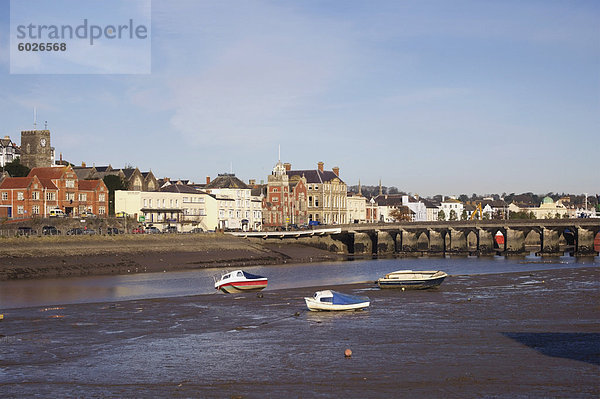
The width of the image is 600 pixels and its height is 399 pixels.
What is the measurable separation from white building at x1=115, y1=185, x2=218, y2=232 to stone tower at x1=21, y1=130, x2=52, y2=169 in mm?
29116

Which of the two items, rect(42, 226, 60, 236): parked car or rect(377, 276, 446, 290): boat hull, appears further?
rect(42, 226, 60, 236): parked car

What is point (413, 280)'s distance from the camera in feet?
198

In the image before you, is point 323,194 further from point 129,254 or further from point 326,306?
point 326,306

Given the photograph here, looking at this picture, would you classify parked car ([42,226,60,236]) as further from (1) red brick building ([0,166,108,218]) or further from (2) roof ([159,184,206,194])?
(2) roof ([159,184,206,194])

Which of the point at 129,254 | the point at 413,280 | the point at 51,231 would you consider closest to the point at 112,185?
the point at 51,231

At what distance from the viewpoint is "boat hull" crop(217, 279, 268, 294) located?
6028 cm

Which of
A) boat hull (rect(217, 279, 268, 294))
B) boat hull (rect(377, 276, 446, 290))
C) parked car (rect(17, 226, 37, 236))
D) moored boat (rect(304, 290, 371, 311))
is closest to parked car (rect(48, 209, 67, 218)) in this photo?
parked car (rect(17, 226, 37, 236))

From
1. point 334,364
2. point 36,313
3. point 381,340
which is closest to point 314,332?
point 381,340

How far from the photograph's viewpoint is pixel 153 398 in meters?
27.2

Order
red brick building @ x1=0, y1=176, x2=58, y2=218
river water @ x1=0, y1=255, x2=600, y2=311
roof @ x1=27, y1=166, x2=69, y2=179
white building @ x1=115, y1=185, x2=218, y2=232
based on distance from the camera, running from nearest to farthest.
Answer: river water @ x1=0, y1=255, x2=600, y2=311 → red brick building @ x1=0, y1=176, x2=58, y2=218 → roof @ x1=27, y1=166, x2=69, y2=179 → white building @ x1=115, y1=185, x2=218, y2=232

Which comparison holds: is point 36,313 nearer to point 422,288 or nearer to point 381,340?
point 381,340

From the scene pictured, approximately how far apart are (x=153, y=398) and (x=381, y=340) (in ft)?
45.8

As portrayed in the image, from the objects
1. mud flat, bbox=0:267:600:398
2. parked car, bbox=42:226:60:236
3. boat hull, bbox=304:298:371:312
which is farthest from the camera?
parked car, bbox=42:226:60:236

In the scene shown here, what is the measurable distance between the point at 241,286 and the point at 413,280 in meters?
13.9
